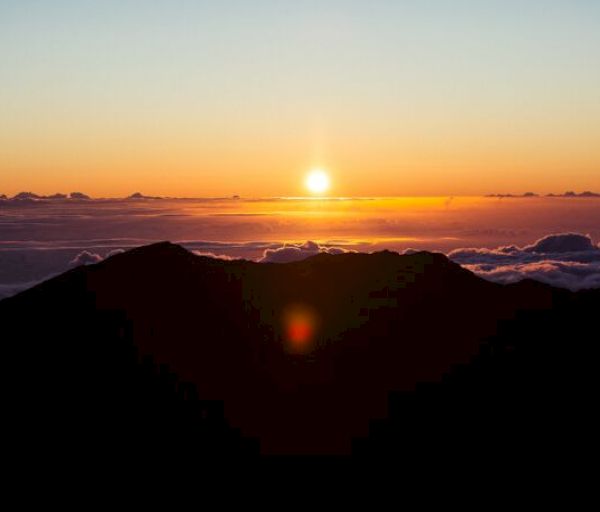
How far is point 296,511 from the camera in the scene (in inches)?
3713

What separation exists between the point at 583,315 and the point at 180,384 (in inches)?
2521

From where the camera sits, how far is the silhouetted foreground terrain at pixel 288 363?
335ft

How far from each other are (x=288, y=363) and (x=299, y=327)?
6316mm

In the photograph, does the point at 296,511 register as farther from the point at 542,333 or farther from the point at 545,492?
the point at 542,333

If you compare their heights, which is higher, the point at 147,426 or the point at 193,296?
the point at 193,296

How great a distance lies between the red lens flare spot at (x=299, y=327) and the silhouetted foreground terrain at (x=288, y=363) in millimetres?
275

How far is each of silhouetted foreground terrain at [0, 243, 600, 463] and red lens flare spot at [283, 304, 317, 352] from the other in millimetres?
275

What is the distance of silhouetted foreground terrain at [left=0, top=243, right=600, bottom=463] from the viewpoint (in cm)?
10200

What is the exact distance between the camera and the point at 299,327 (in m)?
118

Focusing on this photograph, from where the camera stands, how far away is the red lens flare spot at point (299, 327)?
115500 mm

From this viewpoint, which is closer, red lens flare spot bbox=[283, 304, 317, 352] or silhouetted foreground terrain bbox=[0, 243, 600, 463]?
silhouetted foreground terrain bbox=[0, 243, 600, 463]

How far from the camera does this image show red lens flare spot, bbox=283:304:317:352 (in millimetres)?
115500

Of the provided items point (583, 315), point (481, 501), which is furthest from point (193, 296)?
point (583, 315)

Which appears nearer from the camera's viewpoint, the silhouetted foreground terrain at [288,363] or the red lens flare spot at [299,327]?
the silhouetted foreground terrain at [288,363]
